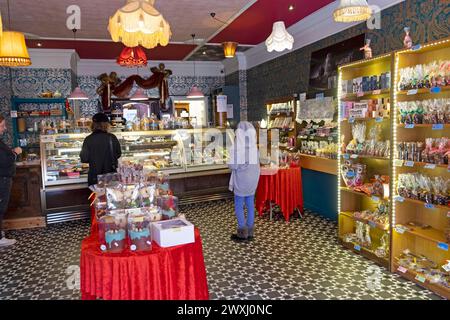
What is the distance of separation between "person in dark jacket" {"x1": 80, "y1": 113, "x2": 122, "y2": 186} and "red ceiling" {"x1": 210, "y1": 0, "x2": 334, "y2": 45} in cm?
299

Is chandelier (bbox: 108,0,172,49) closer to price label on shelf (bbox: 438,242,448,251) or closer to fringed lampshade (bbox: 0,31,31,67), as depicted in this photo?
fringed lampshade (bbox: 0,31,31,67)

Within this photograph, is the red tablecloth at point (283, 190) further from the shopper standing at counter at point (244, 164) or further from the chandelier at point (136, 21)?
the chandelier at point (136, 21)

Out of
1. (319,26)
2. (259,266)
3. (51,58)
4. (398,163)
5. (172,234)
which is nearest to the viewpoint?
(172,234)

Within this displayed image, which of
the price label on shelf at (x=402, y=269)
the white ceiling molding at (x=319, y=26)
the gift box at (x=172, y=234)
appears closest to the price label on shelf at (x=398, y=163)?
the price label on shelf at (x=402, y=269)

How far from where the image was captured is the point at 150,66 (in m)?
11.4

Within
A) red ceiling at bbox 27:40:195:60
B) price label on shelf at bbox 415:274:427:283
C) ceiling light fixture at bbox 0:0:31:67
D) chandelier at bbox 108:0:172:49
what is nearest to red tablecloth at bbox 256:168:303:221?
price label on shelf at bbox 415:274:427:283

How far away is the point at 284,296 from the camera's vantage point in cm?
347

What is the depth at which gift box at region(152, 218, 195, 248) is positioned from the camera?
2.44 m

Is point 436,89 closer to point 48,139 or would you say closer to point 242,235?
point 242,235

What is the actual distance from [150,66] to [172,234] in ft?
32.1

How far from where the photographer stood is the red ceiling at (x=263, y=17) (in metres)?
5.98

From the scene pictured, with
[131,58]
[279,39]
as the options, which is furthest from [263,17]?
[131,58]

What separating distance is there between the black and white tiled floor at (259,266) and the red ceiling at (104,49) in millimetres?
4661
